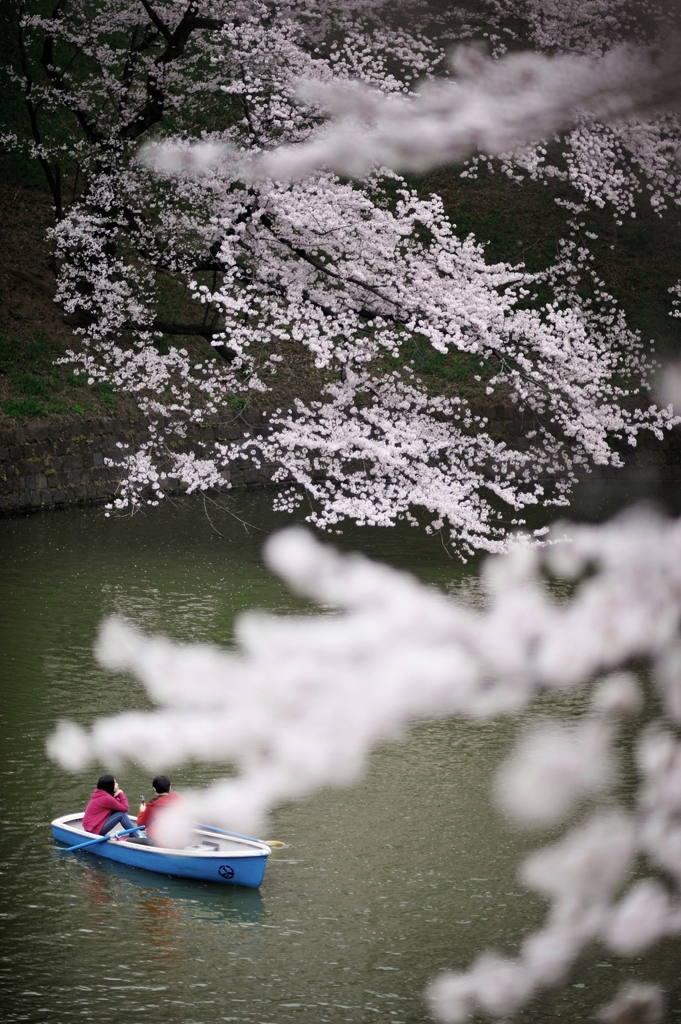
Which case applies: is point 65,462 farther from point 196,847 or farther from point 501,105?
point 501,105

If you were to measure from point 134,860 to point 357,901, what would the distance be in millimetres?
1311

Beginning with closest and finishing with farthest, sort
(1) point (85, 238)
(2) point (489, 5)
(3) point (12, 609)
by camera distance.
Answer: (3) point (12, 609), (1) point (85, 238), (2) point (489, 5)

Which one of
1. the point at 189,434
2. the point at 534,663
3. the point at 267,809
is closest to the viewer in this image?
the point at 534,663

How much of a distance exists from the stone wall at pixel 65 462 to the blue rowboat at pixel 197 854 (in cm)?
898

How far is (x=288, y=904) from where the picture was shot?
6289 millimetres

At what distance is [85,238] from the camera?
15.6m

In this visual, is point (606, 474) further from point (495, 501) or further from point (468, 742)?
point (468, 742)

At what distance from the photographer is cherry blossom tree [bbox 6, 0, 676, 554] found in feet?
38.0

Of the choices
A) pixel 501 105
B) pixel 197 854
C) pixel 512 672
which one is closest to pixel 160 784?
pixel 197 854

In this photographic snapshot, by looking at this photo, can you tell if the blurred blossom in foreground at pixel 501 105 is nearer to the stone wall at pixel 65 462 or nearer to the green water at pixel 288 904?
the green water at pixel 288 904

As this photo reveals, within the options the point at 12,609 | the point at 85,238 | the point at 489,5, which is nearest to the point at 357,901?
the point at 12,609

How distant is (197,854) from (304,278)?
294 inches

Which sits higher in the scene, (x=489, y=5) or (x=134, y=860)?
(x=489, y=5)

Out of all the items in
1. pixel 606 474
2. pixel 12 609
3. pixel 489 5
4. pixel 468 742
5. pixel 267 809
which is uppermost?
pixel 489 5
